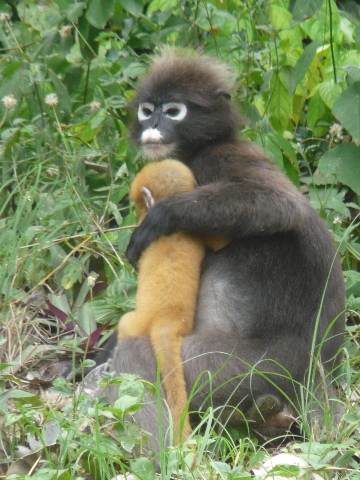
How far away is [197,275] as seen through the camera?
3789 mm

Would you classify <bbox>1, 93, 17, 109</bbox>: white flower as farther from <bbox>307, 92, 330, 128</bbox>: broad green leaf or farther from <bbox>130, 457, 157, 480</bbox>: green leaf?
<bbox>130, 457, 157, 480</bbox>: green leaf

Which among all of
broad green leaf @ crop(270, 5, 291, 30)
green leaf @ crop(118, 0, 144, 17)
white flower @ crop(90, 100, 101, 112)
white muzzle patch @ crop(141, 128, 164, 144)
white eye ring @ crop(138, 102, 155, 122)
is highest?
green leaf @ crop(118, 0, 144, 17)

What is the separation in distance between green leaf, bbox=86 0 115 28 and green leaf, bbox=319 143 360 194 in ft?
5.08

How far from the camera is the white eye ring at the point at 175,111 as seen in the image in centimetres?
435

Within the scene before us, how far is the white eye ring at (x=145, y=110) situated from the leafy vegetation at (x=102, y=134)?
1.92 feet

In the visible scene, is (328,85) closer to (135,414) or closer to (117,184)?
(117,184)

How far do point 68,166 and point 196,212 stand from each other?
188cm

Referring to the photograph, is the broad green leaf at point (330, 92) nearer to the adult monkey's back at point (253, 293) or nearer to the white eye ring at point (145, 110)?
the white eye ring at point (145, 110)

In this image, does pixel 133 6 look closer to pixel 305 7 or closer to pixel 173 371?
pixel 305 7

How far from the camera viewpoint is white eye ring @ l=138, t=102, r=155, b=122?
14.6ft

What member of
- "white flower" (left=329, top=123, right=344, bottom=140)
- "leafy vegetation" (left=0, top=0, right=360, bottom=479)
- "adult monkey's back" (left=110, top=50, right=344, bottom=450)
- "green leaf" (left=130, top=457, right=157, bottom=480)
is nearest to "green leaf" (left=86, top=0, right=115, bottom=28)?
"leafy vegetation" (left=0, top=0, right=360, bottom=479)

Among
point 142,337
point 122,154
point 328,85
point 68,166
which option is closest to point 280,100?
point 328,85

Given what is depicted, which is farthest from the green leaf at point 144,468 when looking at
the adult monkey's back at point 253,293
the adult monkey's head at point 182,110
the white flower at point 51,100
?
the white flower at point 51,100

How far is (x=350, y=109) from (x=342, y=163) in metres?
0.36
